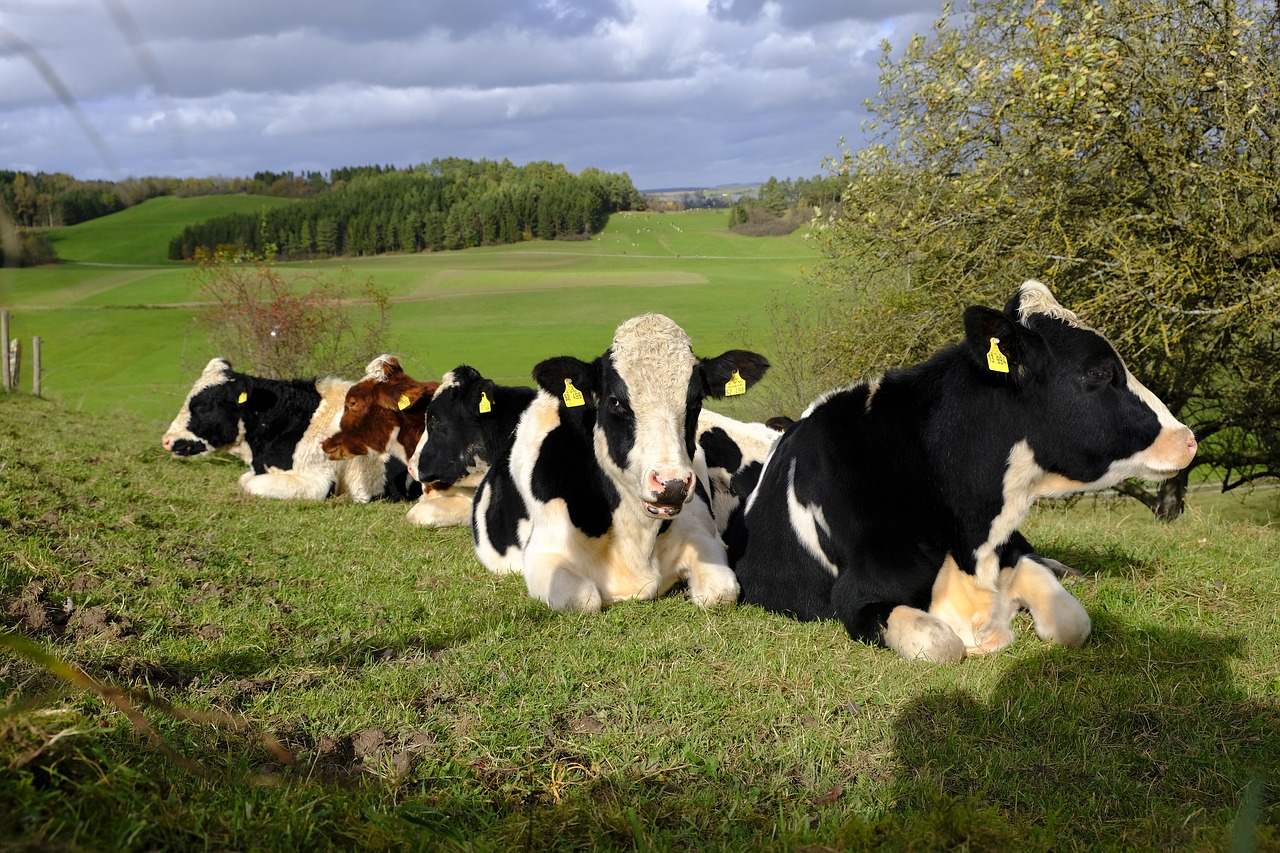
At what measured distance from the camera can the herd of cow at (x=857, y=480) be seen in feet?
19.5

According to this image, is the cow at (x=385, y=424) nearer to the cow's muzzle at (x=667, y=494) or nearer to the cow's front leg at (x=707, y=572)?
the cow's front leg at (x=707, y=572)

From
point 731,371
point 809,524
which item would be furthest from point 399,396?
point 809,524

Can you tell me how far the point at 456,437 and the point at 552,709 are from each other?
281 inches

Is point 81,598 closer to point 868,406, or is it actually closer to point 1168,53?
point 868,406

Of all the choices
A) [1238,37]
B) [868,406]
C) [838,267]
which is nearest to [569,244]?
[838,267]

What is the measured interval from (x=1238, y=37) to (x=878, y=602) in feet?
38.1

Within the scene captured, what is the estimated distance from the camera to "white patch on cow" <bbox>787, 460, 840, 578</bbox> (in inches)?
252

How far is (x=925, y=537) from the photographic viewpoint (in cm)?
604

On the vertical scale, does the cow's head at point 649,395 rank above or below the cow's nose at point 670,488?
above

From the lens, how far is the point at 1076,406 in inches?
235

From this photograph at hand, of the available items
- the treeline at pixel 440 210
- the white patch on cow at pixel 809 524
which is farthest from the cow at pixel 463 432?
the treeline at pixel 440 210

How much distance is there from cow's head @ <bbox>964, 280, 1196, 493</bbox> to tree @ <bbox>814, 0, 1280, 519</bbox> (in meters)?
7.51

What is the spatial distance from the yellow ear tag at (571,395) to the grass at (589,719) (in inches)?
57.1

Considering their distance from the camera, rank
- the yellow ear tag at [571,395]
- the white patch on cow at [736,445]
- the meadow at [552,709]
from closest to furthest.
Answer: the meadow at [552,709] < the yellow ear tag at [571,395] < the white patch on cow at [736,445]
